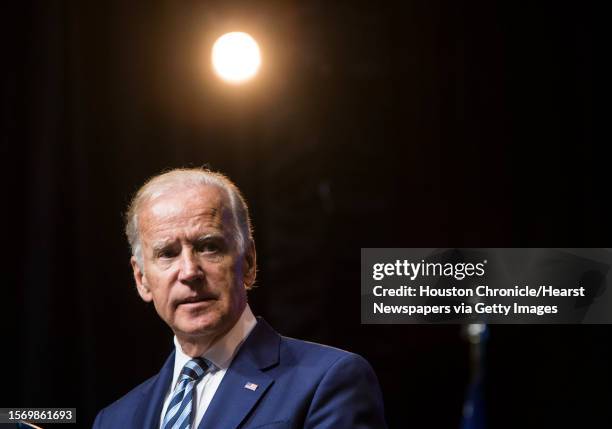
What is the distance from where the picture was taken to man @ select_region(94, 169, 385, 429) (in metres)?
1.88

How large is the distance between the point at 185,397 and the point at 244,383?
18cm

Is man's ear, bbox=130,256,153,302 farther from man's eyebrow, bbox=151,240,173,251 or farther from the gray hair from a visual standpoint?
man's eyebrow, bbox=151,240,173,251

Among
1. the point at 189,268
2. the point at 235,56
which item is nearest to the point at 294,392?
the point at 189,268

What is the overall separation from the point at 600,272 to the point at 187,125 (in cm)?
191

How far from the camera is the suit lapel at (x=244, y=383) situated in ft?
6.22

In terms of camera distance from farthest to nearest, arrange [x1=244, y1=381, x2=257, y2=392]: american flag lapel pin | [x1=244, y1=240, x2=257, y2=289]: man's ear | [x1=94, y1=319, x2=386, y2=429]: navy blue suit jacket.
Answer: [x1=244, y1=240, x2=257, y2=289]: man's ear, [x1=244, y1=381, x2=257, y2=392]: american flag lapel pin, [x1=94, y1=319, x2=386, y2=429]: navy blue suit jacket

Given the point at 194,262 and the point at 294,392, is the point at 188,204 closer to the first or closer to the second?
the point at 194,262

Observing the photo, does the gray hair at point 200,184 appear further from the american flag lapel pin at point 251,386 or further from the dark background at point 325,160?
the dark background at point 325,160

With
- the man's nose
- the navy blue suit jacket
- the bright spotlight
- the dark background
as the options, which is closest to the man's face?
the man's nose

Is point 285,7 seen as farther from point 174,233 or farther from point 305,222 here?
point 174,233

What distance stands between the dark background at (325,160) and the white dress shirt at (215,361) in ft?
3.82

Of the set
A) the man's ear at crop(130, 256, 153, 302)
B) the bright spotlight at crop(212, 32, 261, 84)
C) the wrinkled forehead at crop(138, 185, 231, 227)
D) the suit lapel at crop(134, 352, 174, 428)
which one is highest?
the bright spotlight at crop(212, 32, 261, 84)

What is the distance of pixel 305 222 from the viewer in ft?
12.2

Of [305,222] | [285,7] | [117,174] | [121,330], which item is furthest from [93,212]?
[285,7]
